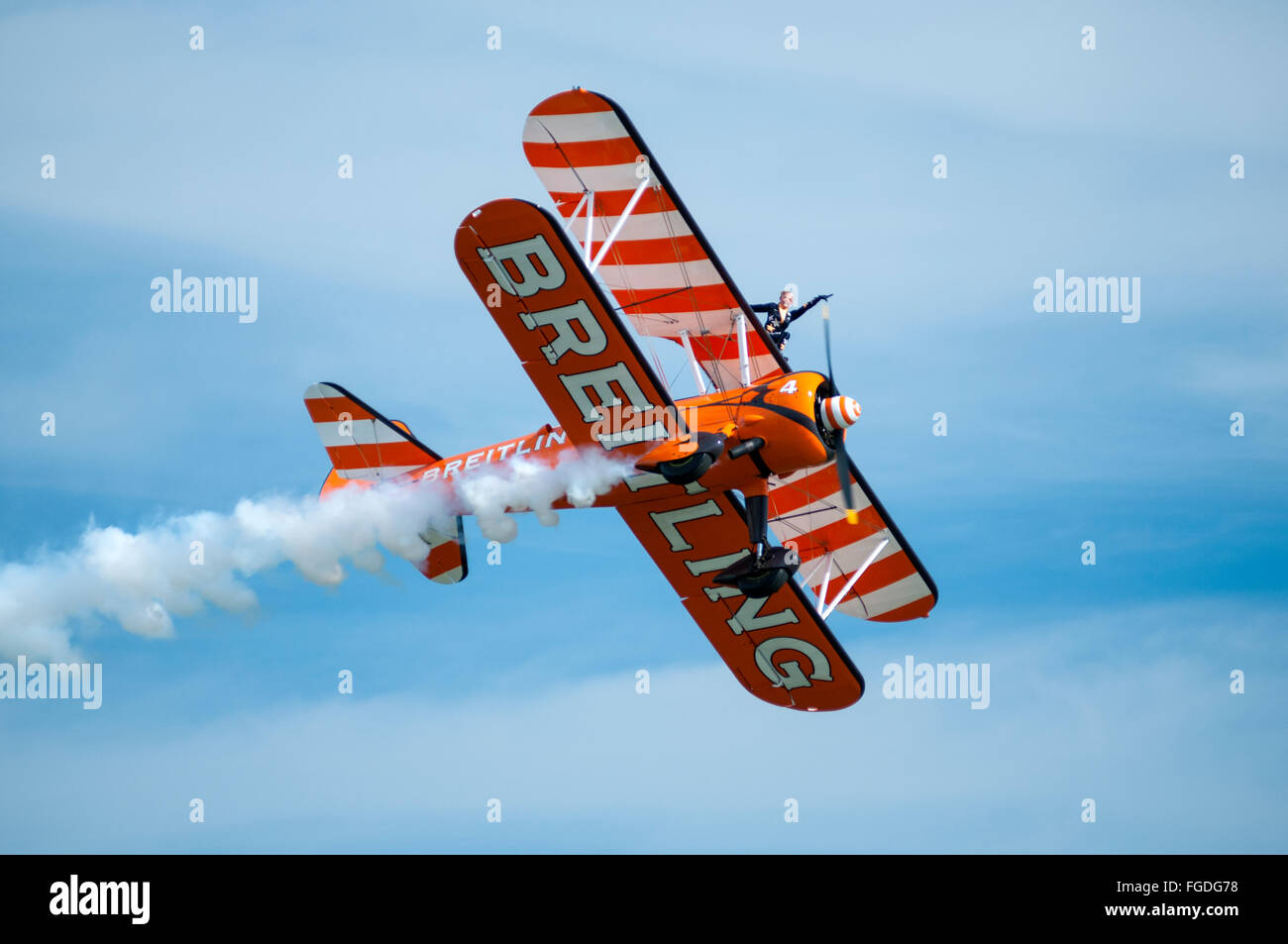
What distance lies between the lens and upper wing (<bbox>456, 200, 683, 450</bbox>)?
2842cm

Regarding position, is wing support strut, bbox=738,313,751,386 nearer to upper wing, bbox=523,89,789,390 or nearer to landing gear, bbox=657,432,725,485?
upper wing, bbox=523,89,789,390

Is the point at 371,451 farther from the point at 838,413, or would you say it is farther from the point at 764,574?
the point at 838,413

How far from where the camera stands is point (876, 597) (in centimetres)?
3384

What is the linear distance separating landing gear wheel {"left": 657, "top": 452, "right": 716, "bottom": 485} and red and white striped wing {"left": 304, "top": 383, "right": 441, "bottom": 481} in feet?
19.7

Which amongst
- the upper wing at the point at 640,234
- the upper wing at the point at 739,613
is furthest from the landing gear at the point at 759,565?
the upper wing at the point at 640,234

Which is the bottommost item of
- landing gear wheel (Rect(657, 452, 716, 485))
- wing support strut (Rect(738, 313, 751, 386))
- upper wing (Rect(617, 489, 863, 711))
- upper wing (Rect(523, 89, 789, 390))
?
upper wing (Rect(617, 489, 863, 711))

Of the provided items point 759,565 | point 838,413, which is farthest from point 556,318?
point 759,565

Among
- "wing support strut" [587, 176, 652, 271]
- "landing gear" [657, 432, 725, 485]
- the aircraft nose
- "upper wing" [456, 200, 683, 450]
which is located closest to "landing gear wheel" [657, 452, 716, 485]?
"landing gear" [657, 432, 725, 485]

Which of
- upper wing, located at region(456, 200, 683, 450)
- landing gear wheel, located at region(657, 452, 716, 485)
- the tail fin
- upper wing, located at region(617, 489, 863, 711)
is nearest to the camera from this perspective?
upper wing, located at region(456, 200, 683, 450)

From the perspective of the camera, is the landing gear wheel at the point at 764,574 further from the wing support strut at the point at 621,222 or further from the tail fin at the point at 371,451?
the tail fin at the point at 371,451

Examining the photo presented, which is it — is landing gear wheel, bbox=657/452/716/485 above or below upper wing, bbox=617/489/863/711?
above
